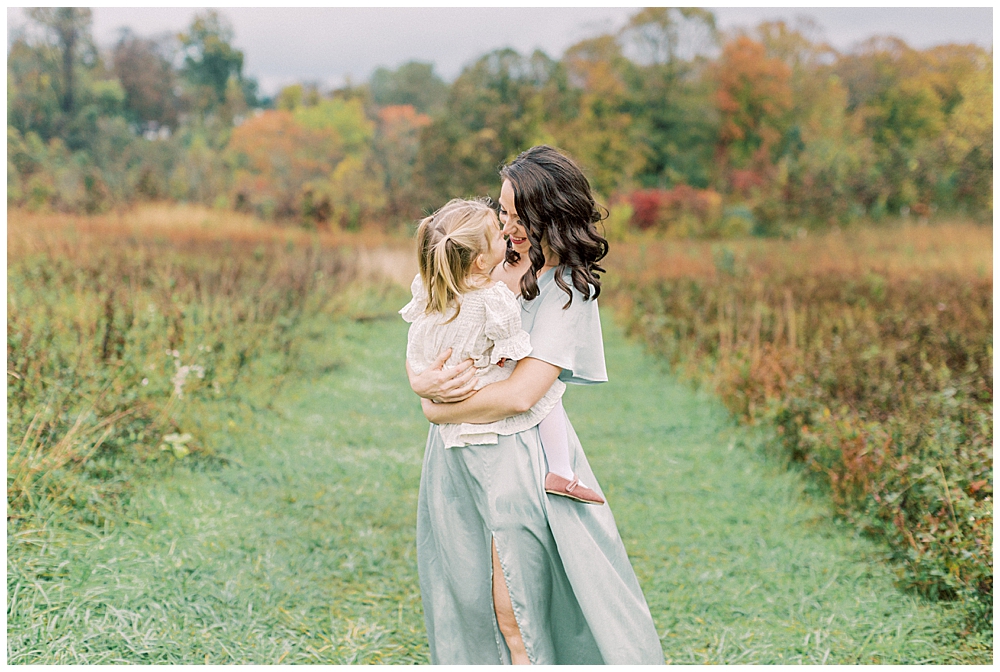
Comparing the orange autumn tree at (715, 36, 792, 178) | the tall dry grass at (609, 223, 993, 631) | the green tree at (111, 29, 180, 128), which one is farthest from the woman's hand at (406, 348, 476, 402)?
Answer: the orange autumn tree at (715, 36, 792, 178)

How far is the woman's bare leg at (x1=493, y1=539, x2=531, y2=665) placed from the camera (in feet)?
6.94

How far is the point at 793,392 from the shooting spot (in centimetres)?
530

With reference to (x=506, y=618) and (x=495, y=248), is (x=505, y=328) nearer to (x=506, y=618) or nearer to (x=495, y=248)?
(x=495, y=248)

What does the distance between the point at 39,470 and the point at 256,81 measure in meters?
9.78

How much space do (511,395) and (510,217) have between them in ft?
1.48

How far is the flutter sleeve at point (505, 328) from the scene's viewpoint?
1.96 m

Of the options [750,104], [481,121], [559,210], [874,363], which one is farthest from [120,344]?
[750,104]

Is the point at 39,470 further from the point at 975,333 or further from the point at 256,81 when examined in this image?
the point at 256,81

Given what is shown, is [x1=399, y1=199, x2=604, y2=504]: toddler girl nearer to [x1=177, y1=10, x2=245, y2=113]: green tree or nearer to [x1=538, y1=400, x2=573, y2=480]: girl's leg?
[x1=538, y1=400, x2=573, y2=480]: girl's leg

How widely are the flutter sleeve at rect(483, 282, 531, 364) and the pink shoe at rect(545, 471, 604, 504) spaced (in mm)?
345

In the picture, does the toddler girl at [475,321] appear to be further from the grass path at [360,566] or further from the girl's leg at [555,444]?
the grass path at [360,566]

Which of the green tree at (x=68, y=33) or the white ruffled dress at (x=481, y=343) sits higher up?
the green tree at (x=68, y=33)

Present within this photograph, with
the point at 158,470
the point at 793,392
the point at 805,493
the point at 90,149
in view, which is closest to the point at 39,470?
the point at 158,470

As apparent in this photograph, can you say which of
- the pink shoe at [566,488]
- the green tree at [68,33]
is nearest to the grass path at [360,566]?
the pink shoe at [566,488]
